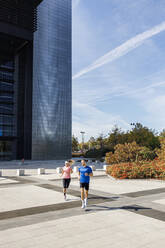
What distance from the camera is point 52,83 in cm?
6316

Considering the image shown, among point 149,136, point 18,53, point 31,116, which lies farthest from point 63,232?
point 18,53

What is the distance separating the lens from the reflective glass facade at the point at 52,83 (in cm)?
6094

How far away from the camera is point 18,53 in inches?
2522

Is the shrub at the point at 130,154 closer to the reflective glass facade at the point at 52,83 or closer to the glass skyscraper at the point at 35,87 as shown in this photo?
the glass skyscraper at the point at 35,87

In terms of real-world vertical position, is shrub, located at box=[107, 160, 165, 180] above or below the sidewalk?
above

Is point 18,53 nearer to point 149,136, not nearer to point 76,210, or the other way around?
point 149,136

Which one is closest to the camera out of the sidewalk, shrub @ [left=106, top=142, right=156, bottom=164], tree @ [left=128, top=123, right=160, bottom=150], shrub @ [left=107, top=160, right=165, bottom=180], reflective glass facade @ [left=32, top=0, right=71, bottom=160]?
the sidewalk

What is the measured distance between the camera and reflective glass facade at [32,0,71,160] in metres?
60.9

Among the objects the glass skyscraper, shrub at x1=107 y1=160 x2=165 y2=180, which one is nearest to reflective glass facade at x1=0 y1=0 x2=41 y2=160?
the glass skyscraper

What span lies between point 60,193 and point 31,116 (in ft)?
163

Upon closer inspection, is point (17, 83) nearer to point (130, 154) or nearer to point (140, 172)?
point (130, 154)

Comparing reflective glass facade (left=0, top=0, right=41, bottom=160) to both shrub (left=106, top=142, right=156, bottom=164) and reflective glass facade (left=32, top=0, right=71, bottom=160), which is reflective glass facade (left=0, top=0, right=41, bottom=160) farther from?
shrub (left=106, top=142, right=156, bottom=164)

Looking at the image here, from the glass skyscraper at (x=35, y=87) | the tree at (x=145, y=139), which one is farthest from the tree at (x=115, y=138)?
the glass skyscraper at (x=35, y=87)

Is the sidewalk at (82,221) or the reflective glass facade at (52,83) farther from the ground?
the reflective glass facade at (52,83)
